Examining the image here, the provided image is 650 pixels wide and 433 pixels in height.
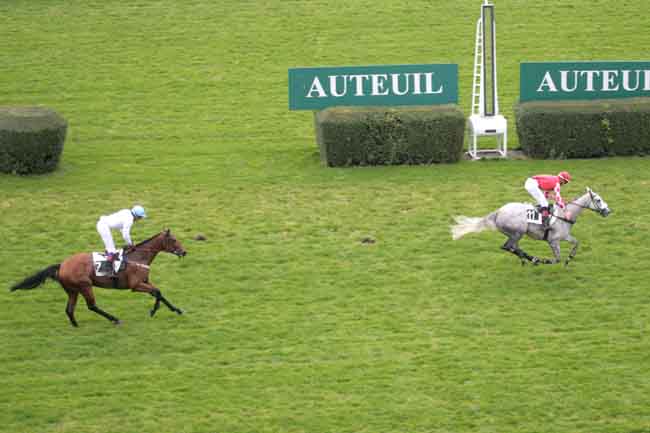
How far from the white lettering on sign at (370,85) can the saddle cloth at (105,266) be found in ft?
27.0

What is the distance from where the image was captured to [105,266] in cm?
1362

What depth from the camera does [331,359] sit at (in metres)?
13.3

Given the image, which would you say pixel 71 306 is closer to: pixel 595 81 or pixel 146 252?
pixel 146 252

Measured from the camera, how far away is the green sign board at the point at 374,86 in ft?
68.5

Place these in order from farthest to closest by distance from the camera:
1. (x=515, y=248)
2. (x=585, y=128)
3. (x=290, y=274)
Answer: (x=585, y=128) → (x=290, y=274) → (x=515, y=248)

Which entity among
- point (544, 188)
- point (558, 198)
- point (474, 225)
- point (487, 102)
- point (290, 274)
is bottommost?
point (290, 274)

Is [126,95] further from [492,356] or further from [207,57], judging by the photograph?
[492,356]

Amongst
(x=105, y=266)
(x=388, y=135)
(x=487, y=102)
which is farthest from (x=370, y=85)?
(x=105, y=266)

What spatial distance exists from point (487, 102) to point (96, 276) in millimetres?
10301

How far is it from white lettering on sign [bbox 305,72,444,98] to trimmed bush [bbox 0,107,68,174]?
5030mm

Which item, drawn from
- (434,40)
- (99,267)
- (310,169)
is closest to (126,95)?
(310,169)

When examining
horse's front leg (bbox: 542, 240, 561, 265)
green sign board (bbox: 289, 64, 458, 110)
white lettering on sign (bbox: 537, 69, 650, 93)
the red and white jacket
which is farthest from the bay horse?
white lettering on sign (bbox: 537, 69, 650, 93)

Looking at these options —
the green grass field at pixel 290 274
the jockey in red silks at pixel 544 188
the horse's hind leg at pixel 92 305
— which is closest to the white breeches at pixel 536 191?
the jockey in red silks at pixel 544 188

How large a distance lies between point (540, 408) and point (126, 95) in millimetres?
15462
